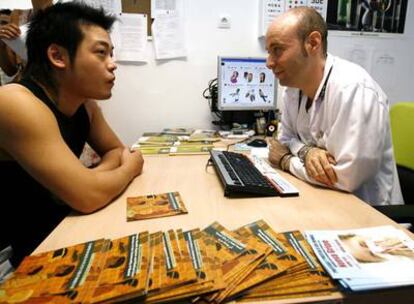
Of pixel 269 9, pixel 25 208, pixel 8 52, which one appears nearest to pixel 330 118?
pixel 25 208

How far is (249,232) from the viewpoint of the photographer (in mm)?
778

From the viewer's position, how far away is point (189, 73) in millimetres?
2211

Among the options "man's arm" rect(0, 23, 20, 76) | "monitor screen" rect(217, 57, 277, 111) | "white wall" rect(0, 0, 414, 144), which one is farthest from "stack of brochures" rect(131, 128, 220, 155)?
"man's arm" rect(0, 23, 20, 76)

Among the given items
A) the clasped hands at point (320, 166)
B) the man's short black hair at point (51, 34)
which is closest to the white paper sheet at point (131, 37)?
the man's short black hair at point (51, 34)

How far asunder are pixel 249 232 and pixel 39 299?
468 mm

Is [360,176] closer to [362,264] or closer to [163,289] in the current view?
[362,264]

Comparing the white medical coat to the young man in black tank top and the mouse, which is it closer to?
the mouse

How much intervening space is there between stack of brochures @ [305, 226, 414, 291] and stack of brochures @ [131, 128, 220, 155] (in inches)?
37.9

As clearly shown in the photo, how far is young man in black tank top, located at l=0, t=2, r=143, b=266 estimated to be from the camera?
2.96 feet

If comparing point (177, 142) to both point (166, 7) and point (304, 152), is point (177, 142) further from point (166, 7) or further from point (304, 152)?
point (166, 7)

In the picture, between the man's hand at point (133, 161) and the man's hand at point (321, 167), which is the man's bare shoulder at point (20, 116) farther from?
the man's hand at point (321, 167)

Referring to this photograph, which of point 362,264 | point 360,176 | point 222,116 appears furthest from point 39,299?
point 222,116

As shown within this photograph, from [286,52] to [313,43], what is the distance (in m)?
0.11

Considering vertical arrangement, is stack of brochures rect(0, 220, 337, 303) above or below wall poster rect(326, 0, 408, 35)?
below
